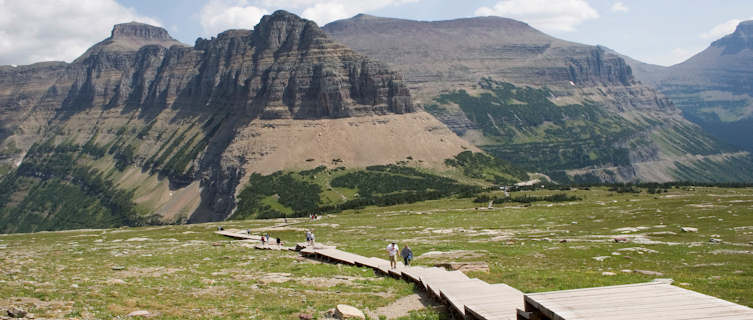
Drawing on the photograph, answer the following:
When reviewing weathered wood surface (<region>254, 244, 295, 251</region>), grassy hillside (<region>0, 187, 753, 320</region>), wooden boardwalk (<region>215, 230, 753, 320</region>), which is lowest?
weathered wood surface (<region>254, 244, 295, 251</region>)

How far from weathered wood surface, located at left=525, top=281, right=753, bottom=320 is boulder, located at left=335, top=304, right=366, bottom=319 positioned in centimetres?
1028

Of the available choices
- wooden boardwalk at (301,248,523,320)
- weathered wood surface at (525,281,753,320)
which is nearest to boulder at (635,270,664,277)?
wooden boardwalk at (301,248,523,320)

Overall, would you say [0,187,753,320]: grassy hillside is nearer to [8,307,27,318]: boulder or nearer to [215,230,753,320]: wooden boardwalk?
[8,307,27,318]: boulder

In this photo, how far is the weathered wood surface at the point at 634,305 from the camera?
46.3 feet

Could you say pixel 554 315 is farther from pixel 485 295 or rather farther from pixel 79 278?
pixel 79 278

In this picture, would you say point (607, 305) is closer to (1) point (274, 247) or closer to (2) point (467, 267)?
(2) point (467, 267)

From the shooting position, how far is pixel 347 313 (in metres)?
24.8

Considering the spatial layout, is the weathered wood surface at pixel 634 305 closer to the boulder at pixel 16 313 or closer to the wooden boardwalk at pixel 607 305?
the wooden boardwalk at pixel 607 305

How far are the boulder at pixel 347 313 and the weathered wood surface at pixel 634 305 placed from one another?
1028 cm

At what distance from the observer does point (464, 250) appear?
171 feet

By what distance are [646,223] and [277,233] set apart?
A: 198ft

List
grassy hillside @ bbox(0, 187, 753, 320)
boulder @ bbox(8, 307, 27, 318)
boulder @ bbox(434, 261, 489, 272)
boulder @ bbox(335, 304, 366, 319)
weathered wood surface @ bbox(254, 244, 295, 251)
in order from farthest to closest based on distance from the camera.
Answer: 1. weathered wood surface @ bbox(254, 244, 295, 251)
2. boulder @ bbox(434, 261, 489, 272)
3. grassy hillside @ bbox(0, 187, 753, 320)
4. boulder @ bbox(335, 304, 366, 319)
5. boulder @ bbox(8, 307, 27, 318)

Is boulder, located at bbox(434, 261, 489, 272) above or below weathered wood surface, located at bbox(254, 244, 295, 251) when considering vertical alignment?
above

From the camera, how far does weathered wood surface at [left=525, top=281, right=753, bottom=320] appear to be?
14.1 meters
